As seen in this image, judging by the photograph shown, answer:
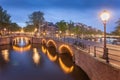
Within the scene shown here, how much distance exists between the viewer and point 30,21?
97.5m

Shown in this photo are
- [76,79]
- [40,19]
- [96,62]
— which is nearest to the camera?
[96,62]

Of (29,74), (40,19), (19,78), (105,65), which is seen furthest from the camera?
(40,19)

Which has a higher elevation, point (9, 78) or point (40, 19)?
point (40, 19)

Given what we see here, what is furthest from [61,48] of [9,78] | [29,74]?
[9,78]

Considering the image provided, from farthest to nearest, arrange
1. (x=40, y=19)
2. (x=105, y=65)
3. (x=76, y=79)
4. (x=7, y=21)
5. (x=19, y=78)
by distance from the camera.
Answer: (x=40, y=19)
(x=7, y=21)
(x=19, y=78)
(x=76, y=79)
(x=105, y=65)

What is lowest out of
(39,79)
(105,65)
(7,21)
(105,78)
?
(39,79)

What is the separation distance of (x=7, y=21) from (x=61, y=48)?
4400cm

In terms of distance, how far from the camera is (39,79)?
2573cm

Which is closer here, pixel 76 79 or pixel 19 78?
pixel 76 79

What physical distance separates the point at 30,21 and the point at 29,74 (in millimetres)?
70976

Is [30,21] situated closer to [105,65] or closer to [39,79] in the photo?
[39,79]

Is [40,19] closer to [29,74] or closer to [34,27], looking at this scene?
[34,27]

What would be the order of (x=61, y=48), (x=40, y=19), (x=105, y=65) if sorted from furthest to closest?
1. (x=40, y=19)
2. (x=61, y=48)
3. (x=105, y=65)

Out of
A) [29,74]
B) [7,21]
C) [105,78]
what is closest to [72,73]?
[29,74]
